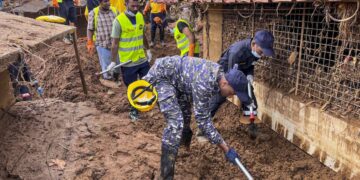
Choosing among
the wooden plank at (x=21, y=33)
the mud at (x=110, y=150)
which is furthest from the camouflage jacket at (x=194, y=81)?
the wooden plank at (x=21, y=33)

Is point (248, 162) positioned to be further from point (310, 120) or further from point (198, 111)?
point (198, 111)

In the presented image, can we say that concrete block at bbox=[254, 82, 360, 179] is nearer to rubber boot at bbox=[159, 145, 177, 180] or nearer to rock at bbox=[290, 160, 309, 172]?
rock at bbox=[290, 160, 309, 172]

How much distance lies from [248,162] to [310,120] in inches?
38.7

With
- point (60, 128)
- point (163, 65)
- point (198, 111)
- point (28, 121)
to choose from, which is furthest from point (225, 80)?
point (28, 121)

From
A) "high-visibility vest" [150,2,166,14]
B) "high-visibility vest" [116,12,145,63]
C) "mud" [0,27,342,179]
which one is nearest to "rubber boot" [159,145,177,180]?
"mud" [0,27,342,179]

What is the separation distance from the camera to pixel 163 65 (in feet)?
12.1

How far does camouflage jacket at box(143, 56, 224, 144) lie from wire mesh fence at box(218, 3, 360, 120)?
1.47 meters

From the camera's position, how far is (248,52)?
4637 mm

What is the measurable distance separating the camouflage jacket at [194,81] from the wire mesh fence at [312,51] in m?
1.47

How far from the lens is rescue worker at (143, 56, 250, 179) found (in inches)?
124

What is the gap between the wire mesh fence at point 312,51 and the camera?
12.0ft

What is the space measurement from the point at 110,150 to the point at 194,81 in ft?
→ 5.14

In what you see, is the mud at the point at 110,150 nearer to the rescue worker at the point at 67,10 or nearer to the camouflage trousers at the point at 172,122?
the camouflage trousers at the point at 172,122

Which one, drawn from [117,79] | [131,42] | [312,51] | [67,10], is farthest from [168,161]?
[67,10]
